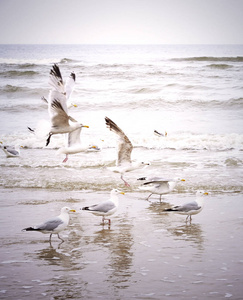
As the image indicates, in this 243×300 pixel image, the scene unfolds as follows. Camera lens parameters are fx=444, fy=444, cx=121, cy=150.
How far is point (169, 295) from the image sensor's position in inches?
152

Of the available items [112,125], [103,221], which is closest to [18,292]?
[103,221]

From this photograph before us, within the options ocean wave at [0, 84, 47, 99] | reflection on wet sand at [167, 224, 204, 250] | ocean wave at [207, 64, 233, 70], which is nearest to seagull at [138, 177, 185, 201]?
reflection on wet sand at [167, 224, 204, 250]

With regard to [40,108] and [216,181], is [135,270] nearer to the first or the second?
[216,181]

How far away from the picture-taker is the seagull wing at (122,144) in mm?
7848

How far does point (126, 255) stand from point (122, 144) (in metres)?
3.48

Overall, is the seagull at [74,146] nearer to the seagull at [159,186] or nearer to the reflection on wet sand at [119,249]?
the seagull at [159,186]

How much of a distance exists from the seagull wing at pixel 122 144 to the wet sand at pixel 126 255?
1367 mm

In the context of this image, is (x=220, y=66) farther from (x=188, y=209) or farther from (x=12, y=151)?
(x=188, y=209)

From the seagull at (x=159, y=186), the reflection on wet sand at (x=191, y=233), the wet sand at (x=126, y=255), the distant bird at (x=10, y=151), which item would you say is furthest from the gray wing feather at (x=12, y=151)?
the reflection on wet sand at (x=191, y=233)

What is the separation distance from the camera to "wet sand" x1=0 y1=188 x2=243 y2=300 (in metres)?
3.96

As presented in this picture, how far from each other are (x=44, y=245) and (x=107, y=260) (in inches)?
34.8

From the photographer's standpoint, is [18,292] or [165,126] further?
[165,126]

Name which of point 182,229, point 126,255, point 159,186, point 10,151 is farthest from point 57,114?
point 126,255

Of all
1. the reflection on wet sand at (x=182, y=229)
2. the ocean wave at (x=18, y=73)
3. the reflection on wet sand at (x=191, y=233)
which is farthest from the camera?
the ocean wave at (x=18, y=73)
